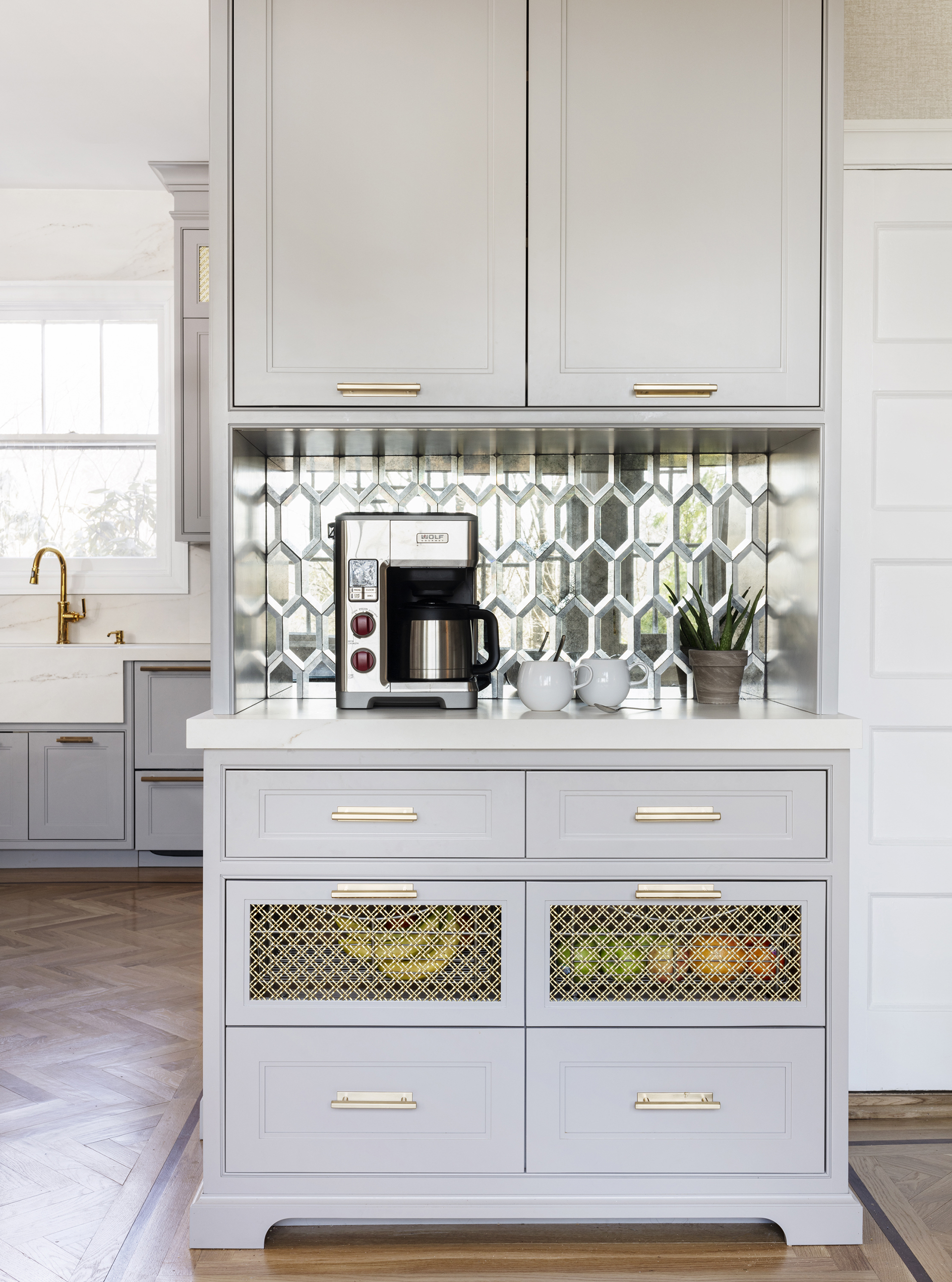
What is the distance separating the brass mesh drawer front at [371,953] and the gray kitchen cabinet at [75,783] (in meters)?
2.54

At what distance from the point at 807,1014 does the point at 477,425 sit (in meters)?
1.26

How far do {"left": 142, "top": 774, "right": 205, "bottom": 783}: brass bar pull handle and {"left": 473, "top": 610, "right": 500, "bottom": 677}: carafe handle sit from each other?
2377mm

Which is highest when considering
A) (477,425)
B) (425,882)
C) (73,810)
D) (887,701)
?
(477,425)

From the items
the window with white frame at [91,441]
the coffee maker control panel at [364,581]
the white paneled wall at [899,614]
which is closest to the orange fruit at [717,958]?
the white paneled wall at [899,614]

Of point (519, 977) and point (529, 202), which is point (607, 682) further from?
point (529, 202)

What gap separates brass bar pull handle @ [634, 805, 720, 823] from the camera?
1.69m

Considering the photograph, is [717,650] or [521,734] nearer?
[521,734]

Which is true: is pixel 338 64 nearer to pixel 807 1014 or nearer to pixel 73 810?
pixel 807 1014

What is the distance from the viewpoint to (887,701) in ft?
7.06

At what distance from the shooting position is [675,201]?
1.77m

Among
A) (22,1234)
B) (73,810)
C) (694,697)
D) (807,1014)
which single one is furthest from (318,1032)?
(73,810)

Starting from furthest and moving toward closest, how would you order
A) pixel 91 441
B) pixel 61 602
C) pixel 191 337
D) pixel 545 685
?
pixel 91 441
pixel 61 602
pixel 191 337
pixel 545 685

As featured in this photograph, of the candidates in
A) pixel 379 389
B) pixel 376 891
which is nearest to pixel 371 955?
pixel 376 891

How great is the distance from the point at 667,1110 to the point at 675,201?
5.56 feet
